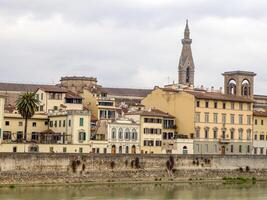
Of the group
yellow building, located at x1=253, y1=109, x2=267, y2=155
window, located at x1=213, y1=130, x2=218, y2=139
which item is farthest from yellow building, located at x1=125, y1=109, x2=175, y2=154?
yellow building, located at x1=253, y1=109, x2=267, y2=155

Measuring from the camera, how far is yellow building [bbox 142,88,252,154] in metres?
109

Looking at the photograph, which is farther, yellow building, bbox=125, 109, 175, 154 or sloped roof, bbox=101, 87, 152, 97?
sloped roof, bbox=101, 87, 152, 97

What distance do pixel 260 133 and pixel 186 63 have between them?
47990 millimetres

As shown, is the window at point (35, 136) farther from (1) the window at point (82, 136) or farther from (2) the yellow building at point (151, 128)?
(2) the yellow building at point (151, 128)

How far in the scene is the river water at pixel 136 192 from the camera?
240ft

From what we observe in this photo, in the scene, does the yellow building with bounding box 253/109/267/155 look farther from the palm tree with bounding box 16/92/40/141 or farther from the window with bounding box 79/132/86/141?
the palm tree with bounding box 16/92/40/141

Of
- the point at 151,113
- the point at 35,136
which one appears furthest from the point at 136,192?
the point at 151,113

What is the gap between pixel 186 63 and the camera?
164500mm

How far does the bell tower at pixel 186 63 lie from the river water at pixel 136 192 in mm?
74464

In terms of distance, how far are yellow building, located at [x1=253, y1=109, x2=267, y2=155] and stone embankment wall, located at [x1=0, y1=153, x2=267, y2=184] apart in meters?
12.6

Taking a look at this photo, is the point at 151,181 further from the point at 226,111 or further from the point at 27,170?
the point at 226,111

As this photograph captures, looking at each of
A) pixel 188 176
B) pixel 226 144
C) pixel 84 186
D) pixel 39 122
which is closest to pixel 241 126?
pixel 226 144

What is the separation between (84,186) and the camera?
8412 centimetres

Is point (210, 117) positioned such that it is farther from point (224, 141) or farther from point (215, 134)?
point (224, 141)
